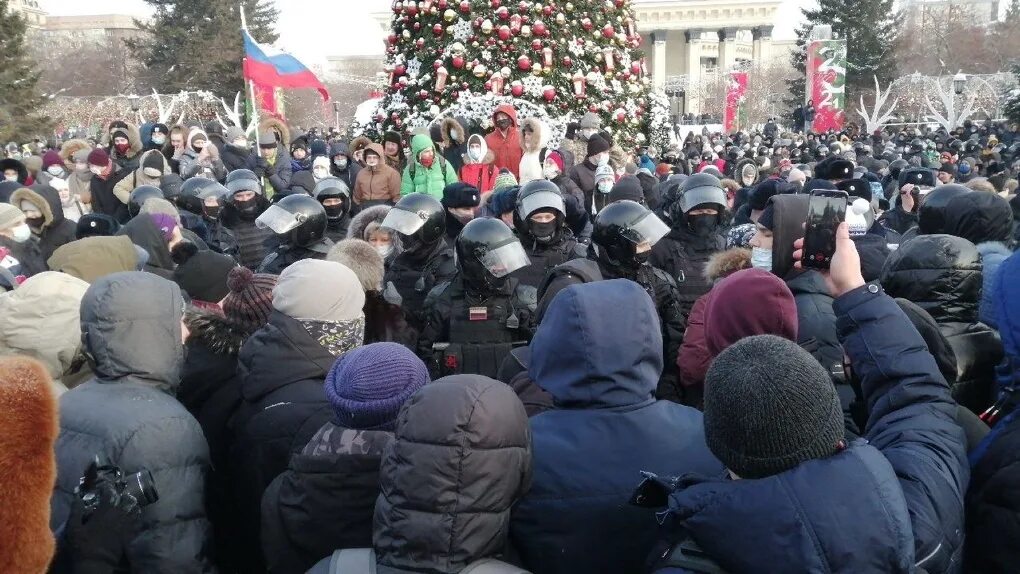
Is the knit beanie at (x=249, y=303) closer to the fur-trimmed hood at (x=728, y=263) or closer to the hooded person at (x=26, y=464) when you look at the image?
A: the hooded person at (x=26, y=464)

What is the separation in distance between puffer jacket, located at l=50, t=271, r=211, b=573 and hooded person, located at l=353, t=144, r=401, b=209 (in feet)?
21.5

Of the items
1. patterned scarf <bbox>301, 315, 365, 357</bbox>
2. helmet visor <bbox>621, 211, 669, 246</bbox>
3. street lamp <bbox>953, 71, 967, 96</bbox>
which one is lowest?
patterned scarf <bbox>301, 315, 365, 357</bbox>

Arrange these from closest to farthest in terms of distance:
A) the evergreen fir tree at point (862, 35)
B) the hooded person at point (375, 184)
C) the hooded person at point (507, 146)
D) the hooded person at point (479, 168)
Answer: the hooded person at point (375, 184)
the hooded person at point (479, 168)
the hooded person at point (507, 146)
the evergreen fir tree at point (862, 35)

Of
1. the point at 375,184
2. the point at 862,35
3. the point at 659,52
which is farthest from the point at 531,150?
the point at 659,52

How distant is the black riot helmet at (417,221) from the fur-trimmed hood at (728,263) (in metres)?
2.04

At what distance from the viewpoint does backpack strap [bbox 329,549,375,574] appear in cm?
197

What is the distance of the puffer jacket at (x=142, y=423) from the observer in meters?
2.62

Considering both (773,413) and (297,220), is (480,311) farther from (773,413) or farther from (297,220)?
(773,413)

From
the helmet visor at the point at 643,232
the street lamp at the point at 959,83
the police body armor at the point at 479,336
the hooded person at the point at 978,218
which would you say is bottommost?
the police body armor at the point at 479,336

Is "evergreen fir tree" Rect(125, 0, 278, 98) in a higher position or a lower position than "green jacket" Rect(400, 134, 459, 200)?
higher

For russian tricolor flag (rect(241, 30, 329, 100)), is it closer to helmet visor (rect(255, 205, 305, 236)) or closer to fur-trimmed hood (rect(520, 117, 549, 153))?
fur-trimmed hood (rect(520, 117, 549, 153))

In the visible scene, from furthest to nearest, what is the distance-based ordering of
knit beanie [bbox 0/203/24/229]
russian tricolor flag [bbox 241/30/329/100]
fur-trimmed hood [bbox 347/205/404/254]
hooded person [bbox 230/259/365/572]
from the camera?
russian tricolor flag [bbox 241/30/329/100], fur-trimmed hood [bbox 347/205/404/254], knit beanie [bbox 0/203/24/229], hooded person [bbox 230/259/365/572]

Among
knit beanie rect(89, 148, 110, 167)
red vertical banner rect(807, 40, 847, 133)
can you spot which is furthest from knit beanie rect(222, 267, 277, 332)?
red vertical banner rect(807, 40, 847, 133)

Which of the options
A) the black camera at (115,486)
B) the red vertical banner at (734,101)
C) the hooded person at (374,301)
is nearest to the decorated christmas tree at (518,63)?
the hooded person at (374,301)
